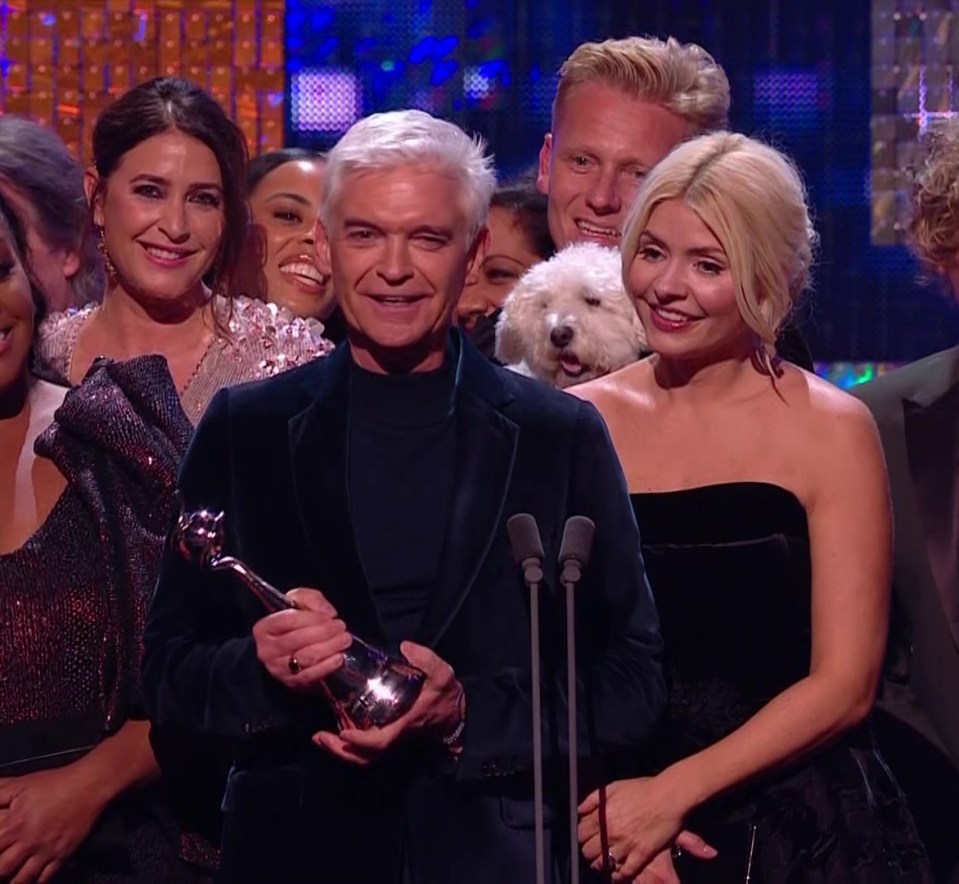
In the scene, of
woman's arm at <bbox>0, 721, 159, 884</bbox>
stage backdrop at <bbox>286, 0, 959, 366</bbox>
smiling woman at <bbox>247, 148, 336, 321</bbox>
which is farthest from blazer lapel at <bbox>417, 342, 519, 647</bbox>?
stage backdrop at <bbox>286, 0, 959, 366</bbox>

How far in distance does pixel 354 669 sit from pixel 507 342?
1.42 m

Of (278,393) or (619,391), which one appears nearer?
(278,393)

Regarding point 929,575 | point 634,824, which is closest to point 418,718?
point 634,824

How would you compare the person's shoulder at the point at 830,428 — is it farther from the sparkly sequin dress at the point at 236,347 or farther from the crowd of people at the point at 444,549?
the sparkly sequin dress at the point at 236,347

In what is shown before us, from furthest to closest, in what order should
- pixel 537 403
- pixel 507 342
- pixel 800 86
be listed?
1. pixel 800 86
2. pixel 507 342
3. pixel 537 403

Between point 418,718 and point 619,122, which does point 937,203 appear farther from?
point 418,718

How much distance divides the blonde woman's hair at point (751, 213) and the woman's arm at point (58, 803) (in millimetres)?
1058

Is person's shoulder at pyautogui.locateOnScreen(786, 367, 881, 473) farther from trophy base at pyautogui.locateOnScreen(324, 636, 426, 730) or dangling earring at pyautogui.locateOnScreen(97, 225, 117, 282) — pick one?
dangling earring at pyautogui.locateOnScreen(97, 225, 117, 282)

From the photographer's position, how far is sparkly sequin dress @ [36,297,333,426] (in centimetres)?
315

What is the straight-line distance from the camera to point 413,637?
96.8 inches

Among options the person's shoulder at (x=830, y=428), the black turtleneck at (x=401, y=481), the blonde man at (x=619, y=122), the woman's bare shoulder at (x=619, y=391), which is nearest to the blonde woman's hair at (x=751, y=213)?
the person's shoulder at (x=830, y=428)

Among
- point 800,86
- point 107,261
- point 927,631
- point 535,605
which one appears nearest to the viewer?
point 535,605

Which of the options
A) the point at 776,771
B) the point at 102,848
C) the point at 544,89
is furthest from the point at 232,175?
the point at 544,89

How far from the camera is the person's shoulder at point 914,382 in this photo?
3.29 metres
